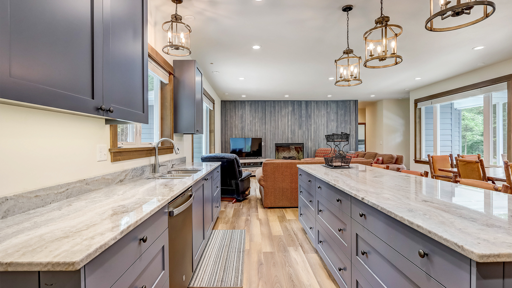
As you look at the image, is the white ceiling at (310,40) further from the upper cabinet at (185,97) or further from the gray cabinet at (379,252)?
the gray cabinet at (379,252)

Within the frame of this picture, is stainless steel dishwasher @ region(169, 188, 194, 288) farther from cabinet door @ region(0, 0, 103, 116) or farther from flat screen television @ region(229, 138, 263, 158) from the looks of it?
flat screen television @ region(229, 138, 263, 158)

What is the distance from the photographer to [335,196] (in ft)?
5.82

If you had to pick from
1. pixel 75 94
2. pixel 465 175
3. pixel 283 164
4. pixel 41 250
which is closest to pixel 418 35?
pixel 465 175

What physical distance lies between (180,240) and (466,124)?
809cm

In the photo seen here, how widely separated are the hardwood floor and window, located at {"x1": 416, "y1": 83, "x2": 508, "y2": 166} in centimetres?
506

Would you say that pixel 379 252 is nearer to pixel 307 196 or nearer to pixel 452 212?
pixel 452 212

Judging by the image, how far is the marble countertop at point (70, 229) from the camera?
0.63m

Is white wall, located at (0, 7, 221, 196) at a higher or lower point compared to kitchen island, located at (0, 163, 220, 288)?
higher

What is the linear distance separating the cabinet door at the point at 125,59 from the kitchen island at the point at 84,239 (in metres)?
0.50

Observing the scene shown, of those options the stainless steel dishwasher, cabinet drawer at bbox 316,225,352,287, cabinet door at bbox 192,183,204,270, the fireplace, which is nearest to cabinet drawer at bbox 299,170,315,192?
cabinet drawer at bbox 316,225,352,287

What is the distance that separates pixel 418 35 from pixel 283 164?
111 inches

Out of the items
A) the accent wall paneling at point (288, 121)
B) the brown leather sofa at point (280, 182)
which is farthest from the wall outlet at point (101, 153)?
the accent wall paneling at point (288, 121)

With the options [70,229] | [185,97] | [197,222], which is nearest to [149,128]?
[185,97]

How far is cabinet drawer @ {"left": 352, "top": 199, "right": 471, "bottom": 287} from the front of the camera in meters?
0.74
